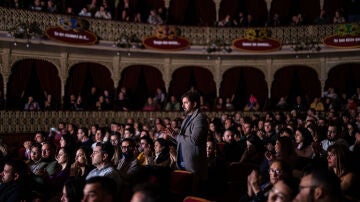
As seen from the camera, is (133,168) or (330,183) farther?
(133,168)

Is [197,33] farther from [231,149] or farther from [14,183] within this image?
[14,183]

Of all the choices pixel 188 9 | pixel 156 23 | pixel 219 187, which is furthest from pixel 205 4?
pixel 219 187

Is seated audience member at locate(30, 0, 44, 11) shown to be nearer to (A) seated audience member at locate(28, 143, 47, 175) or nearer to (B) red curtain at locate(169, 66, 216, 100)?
(B) red curtain at locate(169, 66, 216, 100)

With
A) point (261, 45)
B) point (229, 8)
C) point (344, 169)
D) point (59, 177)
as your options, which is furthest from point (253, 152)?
point (229, 8)

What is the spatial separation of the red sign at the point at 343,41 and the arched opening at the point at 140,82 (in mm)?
7712

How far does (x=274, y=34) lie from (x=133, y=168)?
516 inches

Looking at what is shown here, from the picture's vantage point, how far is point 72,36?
1480 centimetres

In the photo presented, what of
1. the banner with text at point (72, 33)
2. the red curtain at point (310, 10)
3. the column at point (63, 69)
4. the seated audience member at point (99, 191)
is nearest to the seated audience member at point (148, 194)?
the seated audience member at point (99, 191)

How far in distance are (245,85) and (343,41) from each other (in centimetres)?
526

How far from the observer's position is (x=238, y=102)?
19297 mm

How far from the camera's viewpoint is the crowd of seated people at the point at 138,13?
623 inches

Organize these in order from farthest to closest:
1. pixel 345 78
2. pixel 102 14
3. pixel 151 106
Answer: pixel 345 78
pixel 151 106
pixel 102 14

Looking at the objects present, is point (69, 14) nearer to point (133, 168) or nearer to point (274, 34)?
point (274, 34)

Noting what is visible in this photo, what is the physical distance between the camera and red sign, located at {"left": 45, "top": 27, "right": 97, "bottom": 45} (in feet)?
47.2
